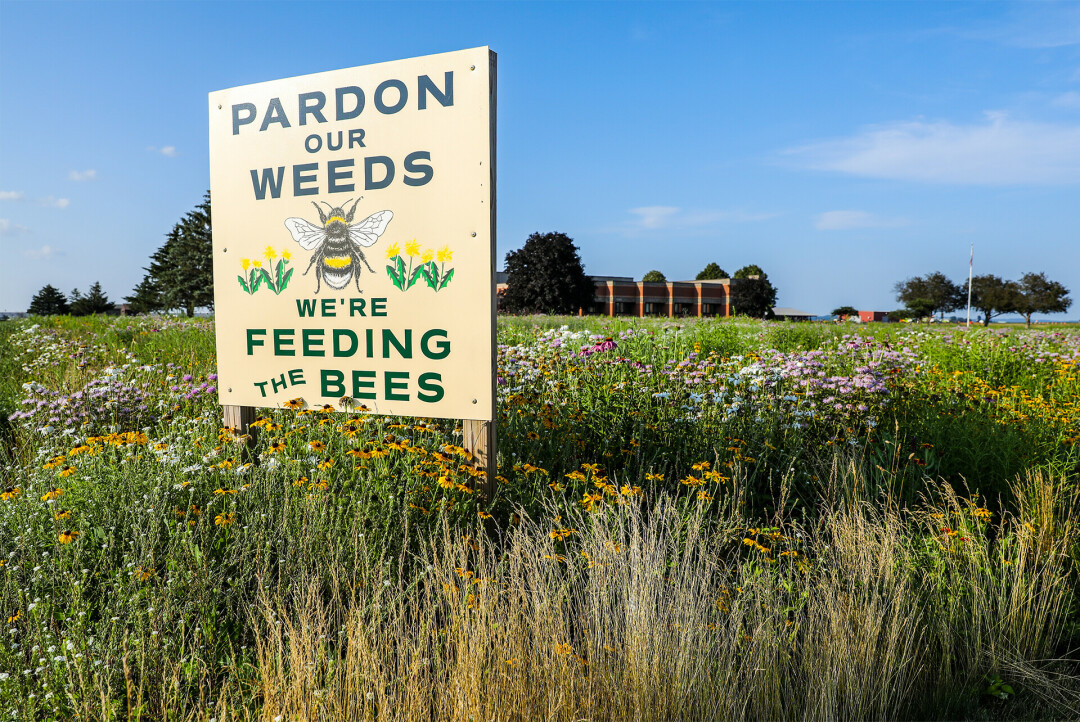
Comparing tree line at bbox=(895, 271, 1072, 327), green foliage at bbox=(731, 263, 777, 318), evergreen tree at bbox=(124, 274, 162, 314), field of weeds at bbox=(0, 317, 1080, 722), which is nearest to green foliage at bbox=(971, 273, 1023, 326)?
tree line at bbox=(895, 271, 1072, 327)

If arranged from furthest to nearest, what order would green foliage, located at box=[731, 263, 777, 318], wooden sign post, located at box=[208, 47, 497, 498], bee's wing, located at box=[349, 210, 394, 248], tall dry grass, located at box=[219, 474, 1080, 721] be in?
green foliage, located at box=[731, 263, 777, 318]
bee's wing, located at box=[349, 210, 394, 248]
wooden sign post, located at box=[208, 47, 497, 498]
tall dry grass, located at box=[219, 474, 1080, 721]

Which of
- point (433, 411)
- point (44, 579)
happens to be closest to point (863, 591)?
point (433, 411)

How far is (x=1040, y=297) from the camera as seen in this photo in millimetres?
49281

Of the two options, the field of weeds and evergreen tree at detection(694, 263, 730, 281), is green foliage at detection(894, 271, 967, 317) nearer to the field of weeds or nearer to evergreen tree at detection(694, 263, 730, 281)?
evergreen tree at detection(694, 263, 730, 281)

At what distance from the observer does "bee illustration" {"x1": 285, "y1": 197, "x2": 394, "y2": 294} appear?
4047 millimetres

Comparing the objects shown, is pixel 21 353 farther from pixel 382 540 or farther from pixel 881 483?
pixel 881 483

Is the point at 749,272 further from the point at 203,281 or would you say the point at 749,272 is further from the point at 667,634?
the point at 667,634

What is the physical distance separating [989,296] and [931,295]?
727cm

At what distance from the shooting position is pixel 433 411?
3934 mm

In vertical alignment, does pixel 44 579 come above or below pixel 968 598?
above

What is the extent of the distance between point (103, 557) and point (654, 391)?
154 inches

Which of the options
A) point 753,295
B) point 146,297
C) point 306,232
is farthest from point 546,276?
point 306,232

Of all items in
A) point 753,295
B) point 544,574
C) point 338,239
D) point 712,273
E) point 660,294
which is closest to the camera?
point 544,574

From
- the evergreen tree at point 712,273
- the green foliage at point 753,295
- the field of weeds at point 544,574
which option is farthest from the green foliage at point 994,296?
the field of weeds at point 544,574
